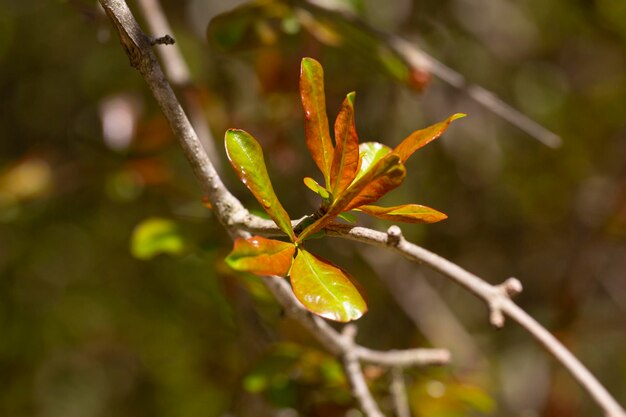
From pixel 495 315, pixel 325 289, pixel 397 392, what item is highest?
pixel 325 289

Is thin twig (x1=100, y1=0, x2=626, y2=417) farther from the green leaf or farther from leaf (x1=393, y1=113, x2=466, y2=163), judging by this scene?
the green leaf

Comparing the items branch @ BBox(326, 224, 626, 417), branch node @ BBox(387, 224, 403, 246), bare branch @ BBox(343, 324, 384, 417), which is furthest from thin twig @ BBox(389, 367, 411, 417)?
branch node @ BBox(387, 224, 403, 246)

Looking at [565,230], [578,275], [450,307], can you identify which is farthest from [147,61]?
[450,307]

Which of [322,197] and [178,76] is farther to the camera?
[178,76]

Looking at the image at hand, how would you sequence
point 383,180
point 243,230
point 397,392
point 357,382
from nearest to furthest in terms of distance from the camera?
point 383,180, point 243,230, point 357,382, point 397,392

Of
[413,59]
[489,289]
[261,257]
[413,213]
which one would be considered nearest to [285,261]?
[261,257]

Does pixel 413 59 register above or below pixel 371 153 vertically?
below

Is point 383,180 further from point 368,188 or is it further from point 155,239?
point 155,239
